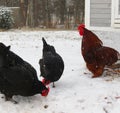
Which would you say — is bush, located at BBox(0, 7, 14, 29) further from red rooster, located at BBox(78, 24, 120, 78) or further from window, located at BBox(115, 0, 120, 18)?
red rooster, located at BBox(78, 24, 120, 78)

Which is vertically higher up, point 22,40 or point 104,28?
point 104,28

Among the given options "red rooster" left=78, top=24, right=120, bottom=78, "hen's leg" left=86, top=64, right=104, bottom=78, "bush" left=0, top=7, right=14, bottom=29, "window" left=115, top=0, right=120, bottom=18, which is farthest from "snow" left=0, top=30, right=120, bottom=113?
"bush" left=0, top=7, right=14, bottom=29

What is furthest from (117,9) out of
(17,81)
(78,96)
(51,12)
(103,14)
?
(51,12)

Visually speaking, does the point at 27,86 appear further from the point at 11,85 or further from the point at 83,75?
the point at 83,75

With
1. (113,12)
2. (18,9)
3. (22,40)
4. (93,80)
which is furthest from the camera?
(18,9)

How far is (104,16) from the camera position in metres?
9.54

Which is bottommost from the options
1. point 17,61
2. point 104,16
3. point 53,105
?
point 53,105

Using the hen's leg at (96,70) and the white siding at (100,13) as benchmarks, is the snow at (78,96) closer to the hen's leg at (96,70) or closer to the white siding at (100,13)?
the hen's leg at (96,70)

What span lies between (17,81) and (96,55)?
2203 millimetres

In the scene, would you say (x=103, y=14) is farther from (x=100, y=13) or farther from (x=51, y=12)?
(x=51, y=12)

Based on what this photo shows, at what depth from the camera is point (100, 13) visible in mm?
9562

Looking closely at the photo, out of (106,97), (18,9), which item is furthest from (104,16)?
(18,9)

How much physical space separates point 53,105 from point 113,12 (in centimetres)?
337

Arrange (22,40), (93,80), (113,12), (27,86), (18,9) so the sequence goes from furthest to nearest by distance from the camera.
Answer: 1. (18,9)
2. (22,40)
3. (113,12)
4. (93,80)
5. (27,86)
